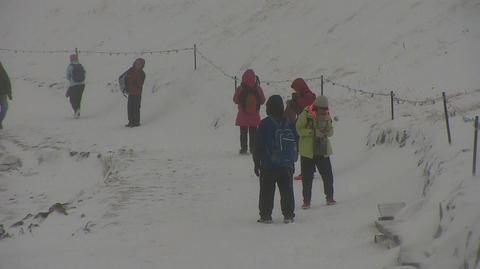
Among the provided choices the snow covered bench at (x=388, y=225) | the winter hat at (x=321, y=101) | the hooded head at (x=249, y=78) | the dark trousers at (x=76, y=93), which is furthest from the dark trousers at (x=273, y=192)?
the dark trousers at (x=76, y=93)

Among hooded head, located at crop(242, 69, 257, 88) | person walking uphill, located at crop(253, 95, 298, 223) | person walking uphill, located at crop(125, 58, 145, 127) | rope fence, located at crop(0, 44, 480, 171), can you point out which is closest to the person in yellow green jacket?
person walking uphill, located at crop(253, 95, 298, 223)

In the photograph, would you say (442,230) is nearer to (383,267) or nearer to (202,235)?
(383,267)

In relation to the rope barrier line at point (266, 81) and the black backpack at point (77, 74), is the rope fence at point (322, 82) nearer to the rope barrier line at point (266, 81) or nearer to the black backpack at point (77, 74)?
the rope barrier line at point (266, 81)

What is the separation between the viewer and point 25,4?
35969mm

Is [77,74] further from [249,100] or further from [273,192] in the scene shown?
[273,192]

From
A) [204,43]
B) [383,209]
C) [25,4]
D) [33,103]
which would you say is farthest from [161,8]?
[383,209]

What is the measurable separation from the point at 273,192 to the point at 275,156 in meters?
0.45

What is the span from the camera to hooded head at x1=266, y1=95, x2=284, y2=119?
8789mm

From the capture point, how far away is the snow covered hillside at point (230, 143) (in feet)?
24.6

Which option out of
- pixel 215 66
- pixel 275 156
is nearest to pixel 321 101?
pixel 275 156

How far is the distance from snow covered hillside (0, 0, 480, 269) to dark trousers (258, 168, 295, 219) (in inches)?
8.7

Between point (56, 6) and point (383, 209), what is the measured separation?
94.5 ft

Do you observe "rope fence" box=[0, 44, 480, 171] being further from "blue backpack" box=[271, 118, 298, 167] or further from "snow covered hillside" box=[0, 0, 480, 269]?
"blue backpack" box=[271, 118, 298, 167]

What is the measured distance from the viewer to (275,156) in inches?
348
